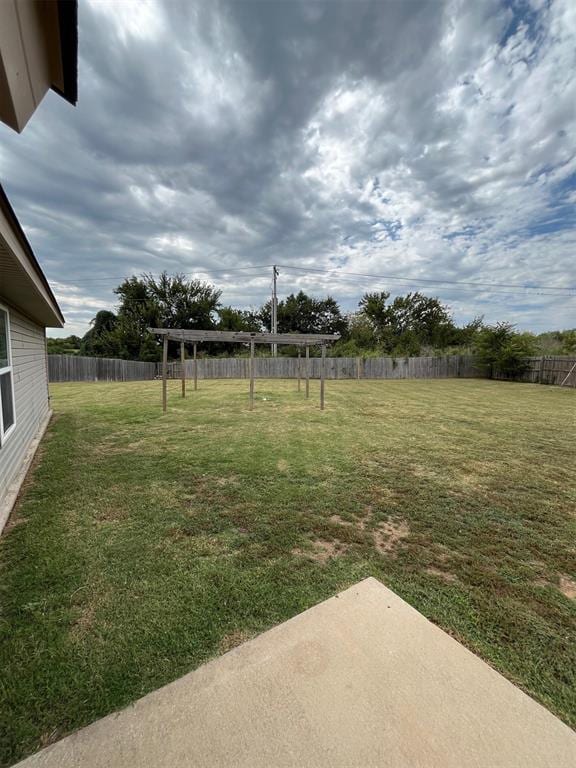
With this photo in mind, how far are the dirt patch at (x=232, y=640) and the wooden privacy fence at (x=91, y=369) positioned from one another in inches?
711

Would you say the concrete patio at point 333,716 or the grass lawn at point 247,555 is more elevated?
the concrete patio at point 333,716

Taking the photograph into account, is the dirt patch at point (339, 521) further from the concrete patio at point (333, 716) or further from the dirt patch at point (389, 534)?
the concrete patio at point (333, 716)

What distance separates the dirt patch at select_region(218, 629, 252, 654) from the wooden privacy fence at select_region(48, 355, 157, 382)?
1806 cm

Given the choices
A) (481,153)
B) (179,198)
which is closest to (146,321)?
(179,198)

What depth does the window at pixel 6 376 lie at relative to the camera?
3.38m

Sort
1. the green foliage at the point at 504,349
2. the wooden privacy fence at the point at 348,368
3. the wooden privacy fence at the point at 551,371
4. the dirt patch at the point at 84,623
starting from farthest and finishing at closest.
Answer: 1. the wooden privacy fence at the point at 348,368
2. the green foliage at the point at 504,349
3. the wooden privacy fence at the point at 551,371
4. the dirt patch at the point at 84,623

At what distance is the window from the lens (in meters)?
3.38

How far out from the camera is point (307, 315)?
31.1m

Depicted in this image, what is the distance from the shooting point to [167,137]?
8.33m

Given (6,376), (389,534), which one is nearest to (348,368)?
(6,376)

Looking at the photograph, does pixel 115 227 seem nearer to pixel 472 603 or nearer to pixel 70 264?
pixel 70 264

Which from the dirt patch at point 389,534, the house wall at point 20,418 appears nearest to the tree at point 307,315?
the house wall at point 20,418

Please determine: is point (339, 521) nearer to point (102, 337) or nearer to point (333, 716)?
point (333, 716)

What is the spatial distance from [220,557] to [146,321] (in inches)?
1012
